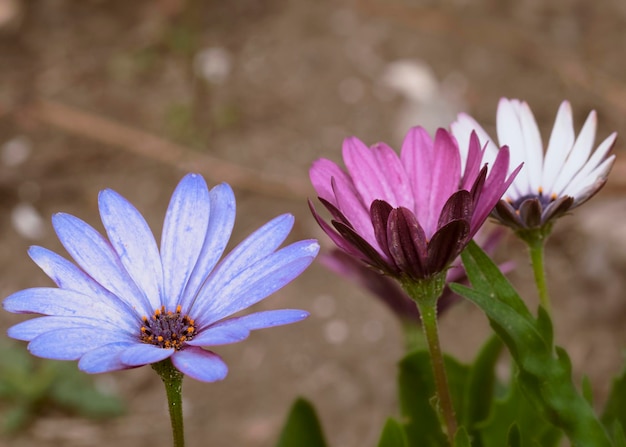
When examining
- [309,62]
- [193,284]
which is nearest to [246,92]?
[309,62]

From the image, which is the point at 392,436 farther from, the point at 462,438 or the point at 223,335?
the point at 223,335

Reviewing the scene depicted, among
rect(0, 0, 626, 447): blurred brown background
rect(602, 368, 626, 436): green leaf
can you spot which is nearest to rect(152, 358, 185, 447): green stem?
rect(602, 368, 626, 436): green leaf

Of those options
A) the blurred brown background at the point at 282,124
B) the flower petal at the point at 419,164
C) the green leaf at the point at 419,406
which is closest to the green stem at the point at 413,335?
the green leaf at the point at 419,406

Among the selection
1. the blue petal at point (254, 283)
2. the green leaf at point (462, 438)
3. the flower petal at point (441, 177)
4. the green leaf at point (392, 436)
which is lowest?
the green leaf at point (462, 438)

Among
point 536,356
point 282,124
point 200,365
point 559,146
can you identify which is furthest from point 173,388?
point 282,124

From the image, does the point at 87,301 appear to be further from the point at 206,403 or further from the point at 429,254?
the point at 206,403

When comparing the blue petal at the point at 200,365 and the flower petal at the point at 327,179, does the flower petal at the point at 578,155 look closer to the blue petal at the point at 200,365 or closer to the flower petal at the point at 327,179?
the flower petal at the point at 327,179

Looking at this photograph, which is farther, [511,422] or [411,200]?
[511,422]
